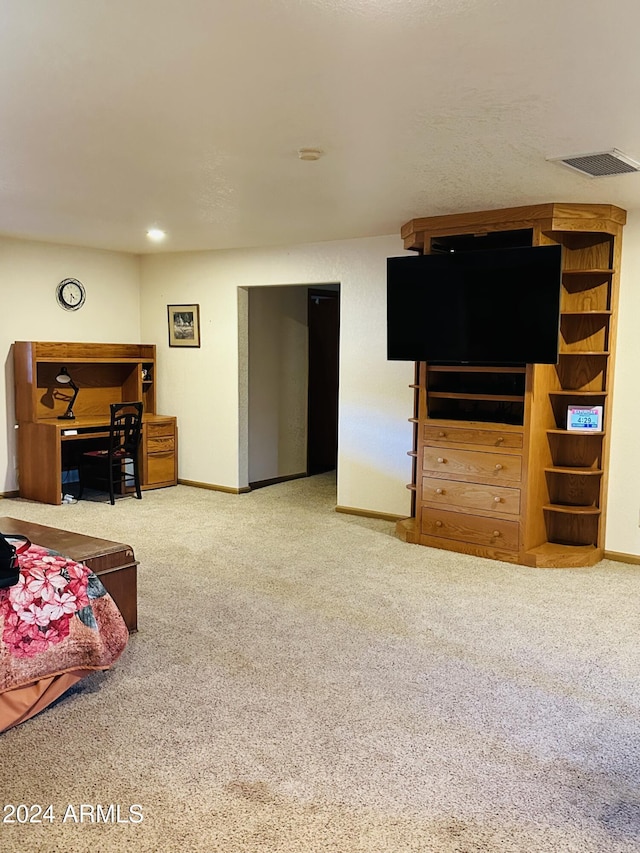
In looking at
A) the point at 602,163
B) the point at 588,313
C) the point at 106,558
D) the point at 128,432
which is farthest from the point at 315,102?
the point at 128,432

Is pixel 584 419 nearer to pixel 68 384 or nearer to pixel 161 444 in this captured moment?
pixel 161 444

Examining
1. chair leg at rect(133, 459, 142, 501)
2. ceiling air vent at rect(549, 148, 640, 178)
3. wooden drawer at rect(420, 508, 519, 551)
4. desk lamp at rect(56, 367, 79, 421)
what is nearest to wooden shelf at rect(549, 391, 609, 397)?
wooden drawer at rect(420, 508, 519, 551)

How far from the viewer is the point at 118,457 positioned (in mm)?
6508

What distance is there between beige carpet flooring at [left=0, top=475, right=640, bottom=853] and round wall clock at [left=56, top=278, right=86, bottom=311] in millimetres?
3339

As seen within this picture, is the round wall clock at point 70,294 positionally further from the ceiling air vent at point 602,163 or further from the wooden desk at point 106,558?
the ceiling air vent at point 602,163

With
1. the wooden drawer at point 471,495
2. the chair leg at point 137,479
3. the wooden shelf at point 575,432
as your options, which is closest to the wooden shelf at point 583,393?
the wooden shelf at point 575,432

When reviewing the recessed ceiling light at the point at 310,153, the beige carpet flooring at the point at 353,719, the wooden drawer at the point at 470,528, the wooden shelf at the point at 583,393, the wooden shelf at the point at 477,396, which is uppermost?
the recessed ceiling light at the point at 310,153

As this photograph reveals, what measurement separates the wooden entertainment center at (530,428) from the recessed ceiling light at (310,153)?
1.78 m

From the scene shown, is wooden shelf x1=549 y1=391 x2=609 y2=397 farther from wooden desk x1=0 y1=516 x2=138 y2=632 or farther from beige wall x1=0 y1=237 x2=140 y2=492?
beige wall x1=0 y1=237 x2=140 y2=492

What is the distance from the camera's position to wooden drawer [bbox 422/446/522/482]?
4.84 m

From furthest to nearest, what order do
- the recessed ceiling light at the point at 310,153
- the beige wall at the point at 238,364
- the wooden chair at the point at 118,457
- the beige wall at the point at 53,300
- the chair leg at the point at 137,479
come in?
1. the chair leg at the point at 137,479
2. the beige wall at the point at 53,300
3. the wooden chair at the point at 118,457
4. the beige wall at the point at 238,364
5. the recessed ceiling light at the point at 310,153

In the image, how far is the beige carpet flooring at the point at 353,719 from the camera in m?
2.13

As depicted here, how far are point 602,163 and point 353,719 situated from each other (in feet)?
9.43

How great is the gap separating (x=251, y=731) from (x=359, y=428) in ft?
12.1
